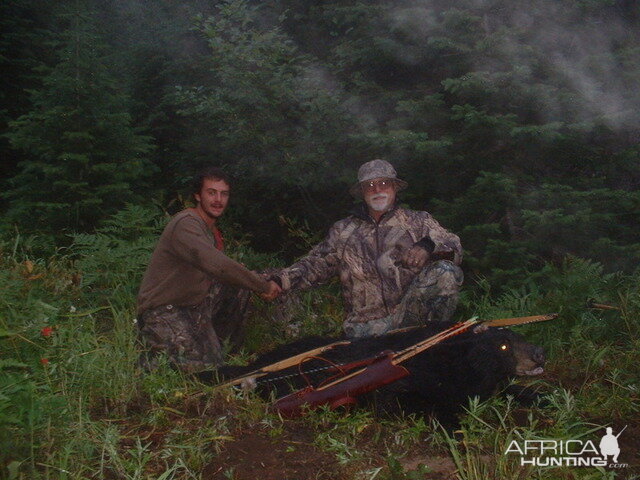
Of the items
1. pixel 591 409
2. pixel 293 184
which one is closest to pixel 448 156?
pixel 293 184

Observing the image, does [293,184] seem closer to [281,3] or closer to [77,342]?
[281,3]

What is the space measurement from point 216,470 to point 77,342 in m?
1.74

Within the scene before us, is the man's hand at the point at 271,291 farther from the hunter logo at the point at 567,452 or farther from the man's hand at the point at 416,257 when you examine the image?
the hunter logo at the point at 567,452

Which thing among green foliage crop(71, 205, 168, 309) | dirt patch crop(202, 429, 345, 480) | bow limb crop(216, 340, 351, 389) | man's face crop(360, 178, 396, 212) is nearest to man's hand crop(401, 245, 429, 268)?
man's face crop(360, 178, 396, 212)

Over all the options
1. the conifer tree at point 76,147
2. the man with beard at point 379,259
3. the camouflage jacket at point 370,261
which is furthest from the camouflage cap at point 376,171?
the conifer tree at point 76,147

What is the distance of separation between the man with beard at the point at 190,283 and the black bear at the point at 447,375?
100 cm

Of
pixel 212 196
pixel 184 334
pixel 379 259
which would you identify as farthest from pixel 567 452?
pixel 212 196

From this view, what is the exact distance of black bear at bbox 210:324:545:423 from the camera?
4.18 meters

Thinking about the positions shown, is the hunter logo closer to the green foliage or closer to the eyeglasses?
Result: the eyeglasses

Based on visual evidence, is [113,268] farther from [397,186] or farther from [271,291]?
[397,186]

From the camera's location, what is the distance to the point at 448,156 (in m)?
6.81

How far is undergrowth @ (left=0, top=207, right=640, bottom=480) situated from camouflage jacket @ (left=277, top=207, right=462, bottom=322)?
72 cm

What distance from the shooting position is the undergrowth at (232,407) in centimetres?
339

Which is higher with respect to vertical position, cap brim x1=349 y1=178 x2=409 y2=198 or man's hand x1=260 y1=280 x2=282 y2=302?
cap brim x1=349 y1=178 x2=409 y2=198
